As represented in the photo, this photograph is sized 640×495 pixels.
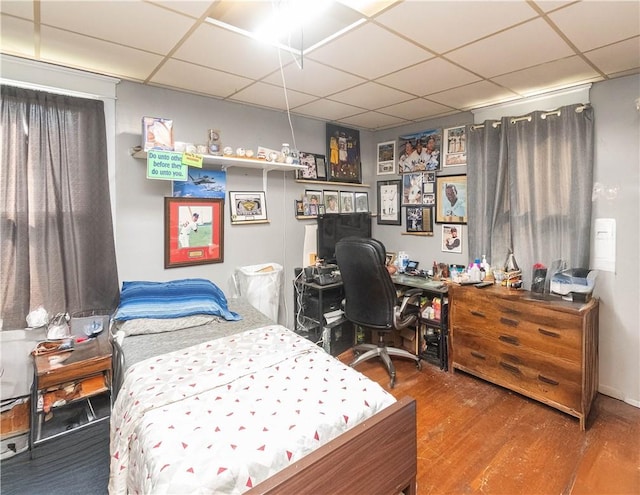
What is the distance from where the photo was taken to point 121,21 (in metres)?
1.65

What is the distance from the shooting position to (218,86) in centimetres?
255

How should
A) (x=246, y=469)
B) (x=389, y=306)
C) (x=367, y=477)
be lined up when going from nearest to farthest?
1. (x=246, y=469)
2. (x=367, y=477)
3. (x=389, y=306)

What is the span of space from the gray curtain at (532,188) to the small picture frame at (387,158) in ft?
3.01

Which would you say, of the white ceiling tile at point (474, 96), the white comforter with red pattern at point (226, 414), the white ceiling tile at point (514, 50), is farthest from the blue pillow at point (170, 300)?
the white ceiling tile at point (474, 96)

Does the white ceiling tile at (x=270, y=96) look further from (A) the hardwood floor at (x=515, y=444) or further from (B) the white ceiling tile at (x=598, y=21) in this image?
(A) the hardwood floor at (x=515, y=444)

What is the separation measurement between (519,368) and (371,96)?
2380mm

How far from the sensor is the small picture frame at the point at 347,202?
385 centimetres

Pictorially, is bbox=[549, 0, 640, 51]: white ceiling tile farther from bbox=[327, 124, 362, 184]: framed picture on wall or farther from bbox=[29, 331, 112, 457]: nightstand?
bbox=[29, 331, 112, 457]: nightstand

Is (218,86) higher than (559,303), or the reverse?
(218,86)

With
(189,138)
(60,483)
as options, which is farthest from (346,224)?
(60,483)

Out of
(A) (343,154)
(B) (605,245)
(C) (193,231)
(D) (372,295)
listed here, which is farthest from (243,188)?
(B) (605,245)

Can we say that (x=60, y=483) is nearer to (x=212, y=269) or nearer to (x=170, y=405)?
(x=170, y=405)

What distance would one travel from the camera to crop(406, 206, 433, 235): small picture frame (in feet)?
11.8

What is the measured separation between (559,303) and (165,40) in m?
2.93
